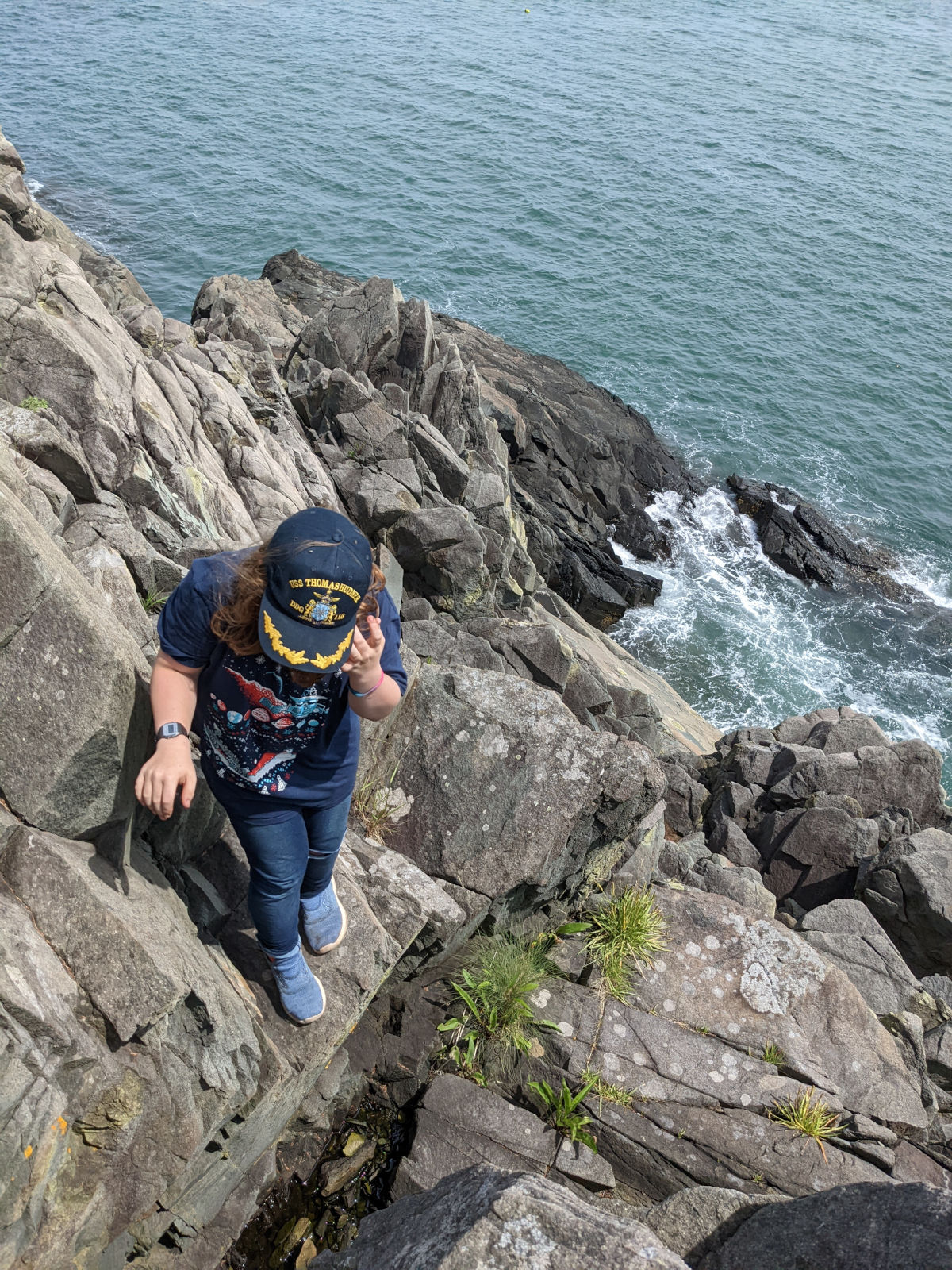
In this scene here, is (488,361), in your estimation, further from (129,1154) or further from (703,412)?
(129,1154)

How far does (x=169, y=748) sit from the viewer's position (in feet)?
15.7

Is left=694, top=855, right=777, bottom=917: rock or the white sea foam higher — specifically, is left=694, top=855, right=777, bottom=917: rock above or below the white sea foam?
above

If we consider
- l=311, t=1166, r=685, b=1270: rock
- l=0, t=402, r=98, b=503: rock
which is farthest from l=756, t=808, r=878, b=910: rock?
l=0, t=402, r=98, b=503: rock

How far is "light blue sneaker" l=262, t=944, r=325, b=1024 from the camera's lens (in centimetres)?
593

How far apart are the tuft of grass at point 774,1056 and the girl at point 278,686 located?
5.07 metres

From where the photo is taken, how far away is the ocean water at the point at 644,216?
116 feet

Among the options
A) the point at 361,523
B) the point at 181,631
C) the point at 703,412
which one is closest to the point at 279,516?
the point at 361,523

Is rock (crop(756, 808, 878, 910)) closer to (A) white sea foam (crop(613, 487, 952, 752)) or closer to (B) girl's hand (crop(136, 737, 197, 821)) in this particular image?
(A) white sea foam (crop(613, 487, 952, 752))

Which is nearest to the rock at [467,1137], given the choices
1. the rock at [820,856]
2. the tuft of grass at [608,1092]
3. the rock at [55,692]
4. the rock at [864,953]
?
the tuft of grass at [608,1092]

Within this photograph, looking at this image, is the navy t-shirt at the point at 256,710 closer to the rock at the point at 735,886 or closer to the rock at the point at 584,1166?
the rock at the point at 584,1166

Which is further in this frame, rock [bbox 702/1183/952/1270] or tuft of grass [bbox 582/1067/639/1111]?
tuft of grass [bbox 582/1067/639/1111]

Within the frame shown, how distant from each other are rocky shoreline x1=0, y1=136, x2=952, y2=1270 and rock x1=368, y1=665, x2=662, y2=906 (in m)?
0.03

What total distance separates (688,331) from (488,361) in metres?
15.7

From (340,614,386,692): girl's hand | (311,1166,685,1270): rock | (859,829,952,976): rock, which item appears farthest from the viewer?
(859,829,952,976): rock
